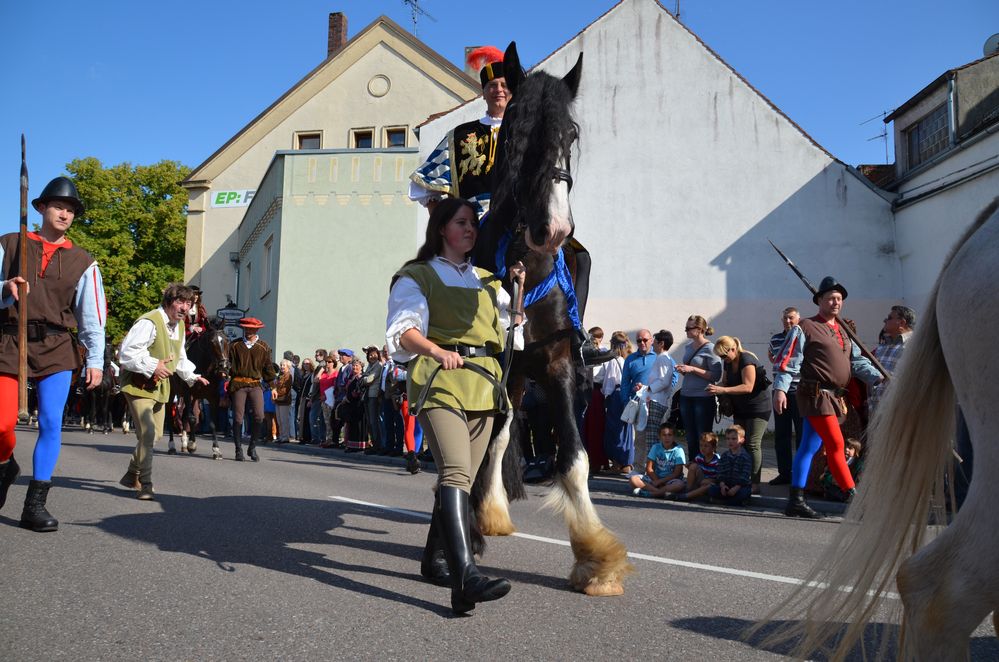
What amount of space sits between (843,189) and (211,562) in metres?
21.4

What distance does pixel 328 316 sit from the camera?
27500 mm

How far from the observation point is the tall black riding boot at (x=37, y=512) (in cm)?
611

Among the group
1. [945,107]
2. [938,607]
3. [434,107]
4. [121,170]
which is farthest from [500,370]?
[121,170]

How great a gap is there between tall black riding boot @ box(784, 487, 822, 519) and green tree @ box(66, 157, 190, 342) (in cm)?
4244

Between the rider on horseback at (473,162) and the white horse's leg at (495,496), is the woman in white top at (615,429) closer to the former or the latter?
the rider on horseback at (473,162)

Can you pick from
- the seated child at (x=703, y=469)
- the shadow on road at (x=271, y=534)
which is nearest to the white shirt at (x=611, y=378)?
the seated child at (x=703, y=469)

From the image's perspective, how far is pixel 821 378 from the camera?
8.20m

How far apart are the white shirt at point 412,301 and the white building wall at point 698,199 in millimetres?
18544

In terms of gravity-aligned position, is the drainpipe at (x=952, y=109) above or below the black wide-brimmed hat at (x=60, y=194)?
above

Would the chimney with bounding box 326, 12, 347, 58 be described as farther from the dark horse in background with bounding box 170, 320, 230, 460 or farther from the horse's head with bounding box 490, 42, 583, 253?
the horse's head with bounding box 490, 42, 583, 253

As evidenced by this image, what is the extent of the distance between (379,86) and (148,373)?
2823 centimetres

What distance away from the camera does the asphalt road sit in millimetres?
3547

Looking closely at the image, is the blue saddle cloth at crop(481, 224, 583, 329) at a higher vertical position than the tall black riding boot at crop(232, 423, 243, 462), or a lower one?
higher

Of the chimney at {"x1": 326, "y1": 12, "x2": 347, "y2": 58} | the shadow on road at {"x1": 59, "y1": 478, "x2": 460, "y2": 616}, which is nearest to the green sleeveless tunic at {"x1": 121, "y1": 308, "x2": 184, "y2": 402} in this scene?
the shadow on road at {"x1": 59, "y1": 478, "x2": 460, "y2": 616}
